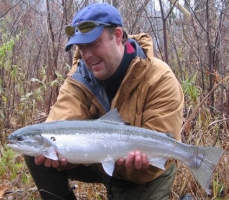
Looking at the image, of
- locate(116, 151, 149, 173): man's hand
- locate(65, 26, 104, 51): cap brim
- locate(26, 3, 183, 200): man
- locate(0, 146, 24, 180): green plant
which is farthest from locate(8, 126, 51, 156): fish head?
locate(0, 146, 24, 180): green plant

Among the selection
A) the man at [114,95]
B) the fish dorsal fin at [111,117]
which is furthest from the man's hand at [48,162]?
the fish dorsal fin at [111,117]

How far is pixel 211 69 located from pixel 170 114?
1862 mm

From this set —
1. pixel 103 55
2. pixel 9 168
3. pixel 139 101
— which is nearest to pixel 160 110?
pixel 139 101

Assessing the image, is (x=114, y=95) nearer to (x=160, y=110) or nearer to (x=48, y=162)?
(x=160, y=110)

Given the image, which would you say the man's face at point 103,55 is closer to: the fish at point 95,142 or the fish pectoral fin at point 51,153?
the fish at point 95,142

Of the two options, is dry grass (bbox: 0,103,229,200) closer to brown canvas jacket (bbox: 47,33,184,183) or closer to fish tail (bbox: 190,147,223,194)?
brown canvas jacket (bbox: 47,33,184,183)

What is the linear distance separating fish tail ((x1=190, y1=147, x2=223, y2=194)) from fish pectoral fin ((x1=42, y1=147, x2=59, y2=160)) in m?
0.90

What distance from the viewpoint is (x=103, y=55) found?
301 cm

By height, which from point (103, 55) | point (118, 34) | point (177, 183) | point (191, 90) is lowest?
point (177, 183)

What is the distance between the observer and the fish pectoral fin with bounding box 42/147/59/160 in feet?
8.49

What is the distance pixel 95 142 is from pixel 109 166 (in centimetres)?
19

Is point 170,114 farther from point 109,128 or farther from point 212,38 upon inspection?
point 212,38

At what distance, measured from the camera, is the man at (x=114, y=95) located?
3008 millimetres

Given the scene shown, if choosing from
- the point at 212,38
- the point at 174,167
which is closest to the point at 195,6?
the point at 212,38
